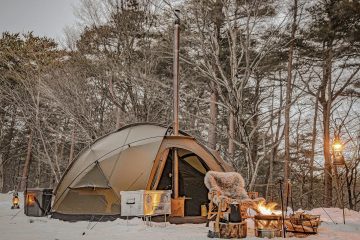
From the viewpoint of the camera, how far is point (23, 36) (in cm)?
1898

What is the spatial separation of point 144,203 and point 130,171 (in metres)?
1.03

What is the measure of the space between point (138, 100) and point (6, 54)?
815 cm

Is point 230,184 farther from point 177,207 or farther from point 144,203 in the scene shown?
point 144,203

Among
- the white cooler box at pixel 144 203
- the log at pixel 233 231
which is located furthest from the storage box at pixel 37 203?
the log at pixel 233 231

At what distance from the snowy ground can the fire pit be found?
0.52 ft

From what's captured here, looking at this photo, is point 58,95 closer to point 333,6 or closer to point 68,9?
point 68,9

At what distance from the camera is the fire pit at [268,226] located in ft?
17.1

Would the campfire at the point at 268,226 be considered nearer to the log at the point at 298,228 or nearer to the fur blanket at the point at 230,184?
the log at the point at 298,228

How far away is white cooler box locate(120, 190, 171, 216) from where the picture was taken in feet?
21.0

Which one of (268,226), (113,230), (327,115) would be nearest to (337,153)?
(268,226)

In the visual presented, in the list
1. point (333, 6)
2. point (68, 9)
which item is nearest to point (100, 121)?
point (68, 9)

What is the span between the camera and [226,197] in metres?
5.66

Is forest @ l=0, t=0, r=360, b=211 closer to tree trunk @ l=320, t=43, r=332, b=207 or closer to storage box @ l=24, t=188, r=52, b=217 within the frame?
tree trunk @ l=320, t=43, r=332, b=207

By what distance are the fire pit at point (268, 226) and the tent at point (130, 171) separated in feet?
7.57
